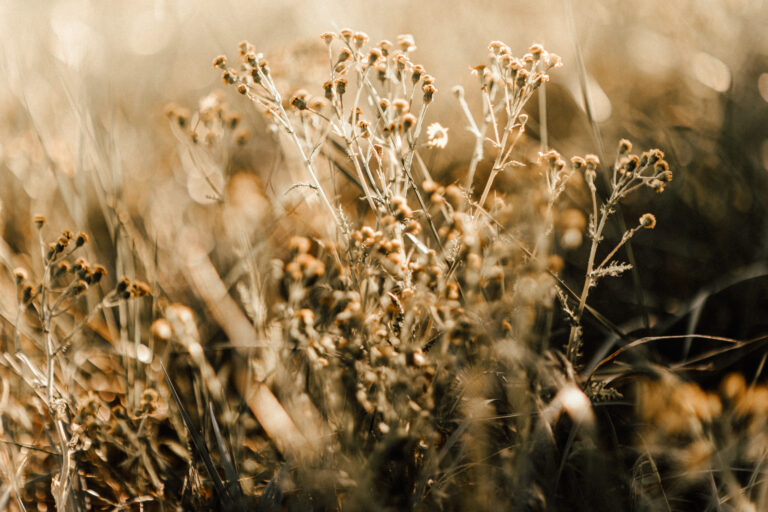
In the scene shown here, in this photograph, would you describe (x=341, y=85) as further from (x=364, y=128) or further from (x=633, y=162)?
(x=633, y=162)

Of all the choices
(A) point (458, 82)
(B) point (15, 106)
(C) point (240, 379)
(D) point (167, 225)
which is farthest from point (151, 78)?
(C) point (240, 379)

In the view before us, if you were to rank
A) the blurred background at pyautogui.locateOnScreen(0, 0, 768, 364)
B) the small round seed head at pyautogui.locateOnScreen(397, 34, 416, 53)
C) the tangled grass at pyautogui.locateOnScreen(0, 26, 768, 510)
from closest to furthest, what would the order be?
the tangled grass at pyautogui.locateOnScreen(0, 26, 768, 510), the small round seed head at pyautogui.locateOnScreen(397, 34, 416, 53), the blurred background at pyautogui.locateOnScreen(0, 0, 768, 364)

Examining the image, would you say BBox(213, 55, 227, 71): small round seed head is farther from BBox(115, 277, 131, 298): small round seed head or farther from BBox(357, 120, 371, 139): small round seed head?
BBox(115, 277, 131, 298): small round seed head

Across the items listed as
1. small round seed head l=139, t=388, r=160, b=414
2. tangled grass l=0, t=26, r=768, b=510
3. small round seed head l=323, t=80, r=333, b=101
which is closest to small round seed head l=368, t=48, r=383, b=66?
tangled grass l=0, t=26, r=768, b=510

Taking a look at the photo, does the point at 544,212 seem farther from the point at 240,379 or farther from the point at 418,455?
the point at 240,379

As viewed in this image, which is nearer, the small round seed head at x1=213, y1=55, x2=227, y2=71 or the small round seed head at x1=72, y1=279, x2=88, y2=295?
the small round seed head at x1=72, y1=279, x2=88, y2=295

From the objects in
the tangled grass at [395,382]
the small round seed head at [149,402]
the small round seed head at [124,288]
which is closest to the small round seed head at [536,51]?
the tangled grass at [395,382]

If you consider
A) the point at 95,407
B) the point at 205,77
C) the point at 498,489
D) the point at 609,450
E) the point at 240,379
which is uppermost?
the point at 205,77

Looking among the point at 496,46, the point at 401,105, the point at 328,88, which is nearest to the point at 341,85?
the point at 328,88
